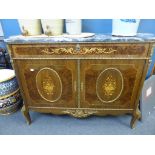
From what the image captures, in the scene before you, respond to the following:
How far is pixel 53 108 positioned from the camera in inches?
58.2

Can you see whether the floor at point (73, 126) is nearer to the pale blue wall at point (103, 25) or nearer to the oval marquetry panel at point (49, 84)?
the oval marquetry panel at point (49, 84)

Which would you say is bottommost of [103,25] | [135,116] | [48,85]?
[135,116]

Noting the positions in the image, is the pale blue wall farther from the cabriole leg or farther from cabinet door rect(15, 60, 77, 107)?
the cabriole leg

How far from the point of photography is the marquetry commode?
3.76 ft

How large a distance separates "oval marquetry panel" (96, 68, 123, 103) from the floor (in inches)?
14.5

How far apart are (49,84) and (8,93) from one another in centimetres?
61

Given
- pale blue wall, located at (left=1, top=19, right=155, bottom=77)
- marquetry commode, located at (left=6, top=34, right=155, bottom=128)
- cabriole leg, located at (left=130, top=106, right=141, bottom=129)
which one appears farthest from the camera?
pale blue wall, located at (left=1, top=19, right=155, bottom=77)

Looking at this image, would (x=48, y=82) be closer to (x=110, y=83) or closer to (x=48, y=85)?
(x=48, y=85)

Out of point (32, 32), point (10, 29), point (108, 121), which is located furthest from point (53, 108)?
point (10, 29)

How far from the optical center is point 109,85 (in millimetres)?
1319

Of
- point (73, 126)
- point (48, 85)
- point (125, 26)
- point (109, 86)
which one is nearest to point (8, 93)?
point (48, 85)

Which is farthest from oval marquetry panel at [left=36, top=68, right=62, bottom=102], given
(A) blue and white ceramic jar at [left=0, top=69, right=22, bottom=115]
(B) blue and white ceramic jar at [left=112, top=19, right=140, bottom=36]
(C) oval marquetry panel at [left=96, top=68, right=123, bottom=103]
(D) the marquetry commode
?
(B) blue and white ceramic jar at [left=112, top=19, right=140, bottom=36]
